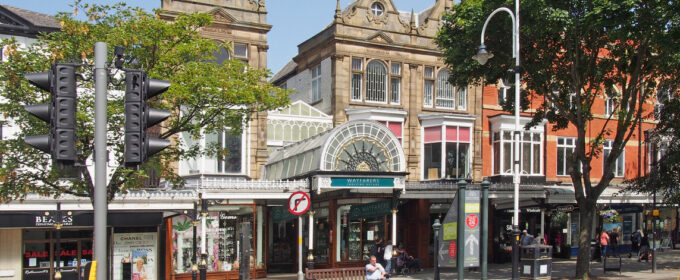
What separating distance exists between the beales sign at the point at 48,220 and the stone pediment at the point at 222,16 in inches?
416

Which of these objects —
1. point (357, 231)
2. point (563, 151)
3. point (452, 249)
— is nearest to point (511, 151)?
point (563, 151)

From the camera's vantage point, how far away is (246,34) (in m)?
29.6

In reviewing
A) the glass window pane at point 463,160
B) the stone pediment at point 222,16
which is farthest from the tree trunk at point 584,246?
the stone pediment at point 222,16

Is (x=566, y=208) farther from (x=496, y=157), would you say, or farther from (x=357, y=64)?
(x=357, y=64)

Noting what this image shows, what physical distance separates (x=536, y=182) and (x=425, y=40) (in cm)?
888

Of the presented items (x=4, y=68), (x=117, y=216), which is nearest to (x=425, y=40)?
(x=117, y=216)

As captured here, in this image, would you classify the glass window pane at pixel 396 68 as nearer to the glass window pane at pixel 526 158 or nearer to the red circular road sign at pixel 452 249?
the glass window pane at pixel 526 158

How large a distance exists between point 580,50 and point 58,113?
62.0 feet

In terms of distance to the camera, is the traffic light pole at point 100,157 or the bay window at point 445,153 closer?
the traffic light pole at point 100,157

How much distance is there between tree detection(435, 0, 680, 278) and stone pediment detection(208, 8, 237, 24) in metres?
9.32

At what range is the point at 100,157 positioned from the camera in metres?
8.25

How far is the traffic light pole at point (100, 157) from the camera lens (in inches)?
324

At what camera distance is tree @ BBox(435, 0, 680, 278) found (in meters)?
19.8

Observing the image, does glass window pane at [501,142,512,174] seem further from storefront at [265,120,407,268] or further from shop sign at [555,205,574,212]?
storefront at [265,120,407,268]
